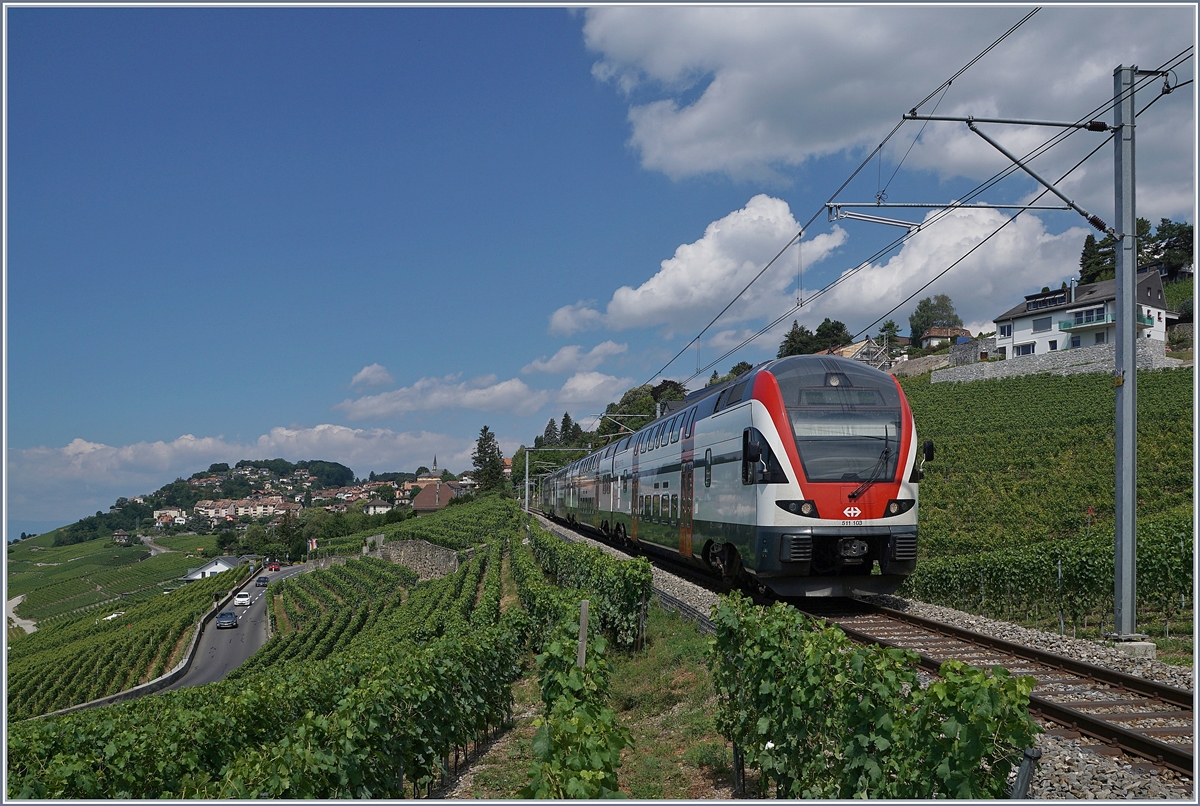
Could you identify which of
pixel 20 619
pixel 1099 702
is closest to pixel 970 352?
pixel 1099 702

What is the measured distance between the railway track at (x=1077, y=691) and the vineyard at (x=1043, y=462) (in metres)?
19.5

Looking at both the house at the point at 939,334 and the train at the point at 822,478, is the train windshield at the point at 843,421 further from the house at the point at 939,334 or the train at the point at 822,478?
the house at the point at 939,334

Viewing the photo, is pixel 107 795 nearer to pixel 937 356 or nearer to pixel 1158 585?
pixel 1158 585

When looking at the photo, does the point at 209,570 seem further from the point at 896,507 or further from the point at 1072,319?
the point at 896,507

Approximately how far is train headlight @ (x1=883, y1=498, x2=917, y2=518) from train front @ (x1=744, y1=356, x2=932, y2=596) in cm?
2

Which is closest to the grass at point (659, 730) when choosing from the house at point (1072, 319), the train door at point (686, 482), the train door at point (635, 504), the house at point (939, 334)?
the train door at point (686, 482)

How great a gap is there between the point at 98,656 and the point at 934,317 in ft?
439

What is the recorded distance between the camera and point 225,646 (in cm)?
5984

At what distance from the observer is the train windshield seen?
40.4 ft

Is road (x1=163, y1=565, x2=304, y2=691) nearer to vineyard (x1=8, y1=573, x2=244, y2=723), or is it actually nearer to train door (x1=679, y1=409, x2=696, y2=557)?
vineyard (x1=8, y1=573, x2=244, y2=723)

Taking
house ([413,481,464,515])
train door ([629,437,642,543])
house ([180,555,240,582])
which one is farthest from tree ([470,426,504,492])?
train door ([629,437,642,543])

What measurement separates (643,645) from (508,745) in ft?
11.6

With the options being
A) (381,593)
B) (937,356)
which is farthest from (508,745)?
(937,356)

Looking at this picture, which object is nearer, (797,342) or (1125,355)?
(1125,355)
